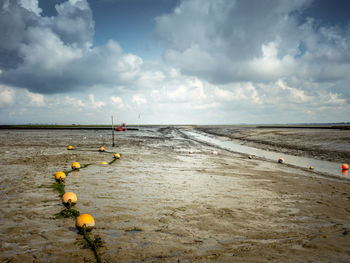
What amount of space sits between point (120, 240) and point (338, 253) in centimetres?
486

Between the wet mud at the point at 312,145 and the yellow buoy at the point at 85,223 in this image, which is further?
the wet mud at the point at 312,145

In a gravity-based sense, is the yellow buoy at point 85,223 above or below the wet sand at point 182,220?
above

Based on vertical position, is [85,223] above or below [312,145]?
above

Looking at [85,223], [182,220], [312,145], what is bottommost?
[312,145]

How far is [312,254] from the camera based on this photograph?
4332 mm

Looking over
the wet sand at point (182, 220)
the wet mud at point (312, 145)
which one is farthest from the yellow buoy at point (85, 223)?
the wet mud at point (312, 145)

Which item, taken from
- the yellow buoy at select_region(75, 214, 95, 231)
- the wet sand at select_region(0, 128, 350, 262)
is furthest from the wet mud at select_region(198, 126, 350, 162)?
the yellow buoy at select_region(75, 214, 95, 231)

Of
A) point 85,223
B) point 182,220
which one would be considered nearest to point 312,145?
point 182,220

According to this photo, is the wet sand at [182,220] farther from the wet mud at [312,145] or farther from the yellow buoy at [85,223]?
the wet mud at [312,145]

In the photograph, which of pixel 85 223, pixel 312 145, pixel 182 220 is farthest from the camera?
pixel 312 145

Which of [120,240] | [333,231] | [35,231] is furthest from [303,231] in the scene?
[35,231]

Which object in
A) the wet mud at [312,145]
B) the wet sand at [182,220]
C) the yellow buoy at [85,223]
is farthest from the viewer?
the wet mud at [312,145]

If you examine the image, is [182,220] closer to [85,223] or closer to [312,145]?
[85,223]

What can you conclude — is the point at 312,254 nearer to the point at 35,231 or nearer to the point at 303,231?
the point at 303,231
